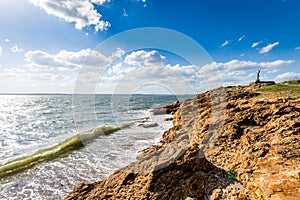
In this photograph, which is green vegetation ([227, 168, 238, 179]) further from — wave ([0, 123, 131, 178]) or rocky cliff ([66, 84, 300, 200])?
wave ([0, 123, 131, 178])

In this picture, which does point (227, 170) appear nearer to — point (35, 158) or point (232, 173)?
point (232, 173)

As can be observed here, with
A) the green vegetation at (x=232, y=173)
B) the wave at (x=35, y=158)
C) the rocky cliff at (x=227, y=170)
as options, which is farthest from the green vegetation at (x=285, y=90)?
the wave at (x=35, y=158)

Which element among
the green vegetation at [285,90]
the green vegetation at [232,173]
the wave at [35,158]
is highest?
the green vegetation at [285,90]

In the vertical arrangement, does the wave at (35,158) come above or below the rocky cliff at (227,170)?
below

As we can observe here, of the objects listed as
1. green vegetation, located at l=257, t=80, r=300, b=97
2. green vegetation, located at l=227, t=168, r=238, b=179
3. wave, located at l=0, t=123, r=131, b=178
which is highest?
green vegetation, located at l=257, t=80, r=300, b=97

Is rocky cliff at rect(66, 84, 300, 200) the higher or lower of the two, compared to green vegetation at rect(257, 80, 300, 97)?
lower

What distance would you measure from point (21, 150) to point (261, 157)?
16699 mm

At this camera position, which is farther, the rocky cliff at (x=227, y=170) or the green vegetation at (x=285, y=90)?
the green vegetation at (x=285, y=90)

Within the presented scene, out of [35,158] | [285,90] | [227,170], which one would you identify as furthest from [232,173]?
[285,90]

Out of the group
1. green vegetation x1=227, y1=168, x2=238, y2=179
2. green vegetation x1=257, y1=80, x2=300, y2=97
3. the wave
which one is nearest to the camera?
green vegetation x1=227, y1=168, x2=238, y2=179

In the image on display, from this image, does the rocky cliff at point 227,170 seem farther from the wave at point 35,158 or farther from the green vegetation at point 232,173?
the wave at point 35,158

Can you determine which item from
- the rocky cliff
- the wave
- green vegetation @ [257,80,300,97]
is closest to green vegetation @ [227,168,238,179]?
the rocky cliff

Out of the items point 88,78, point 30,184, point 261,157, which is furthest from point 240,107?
point 30,184

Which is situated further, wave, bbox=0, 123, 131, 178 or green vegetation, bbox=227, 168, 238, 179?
wave, bbox=0, 123, 131, 178
